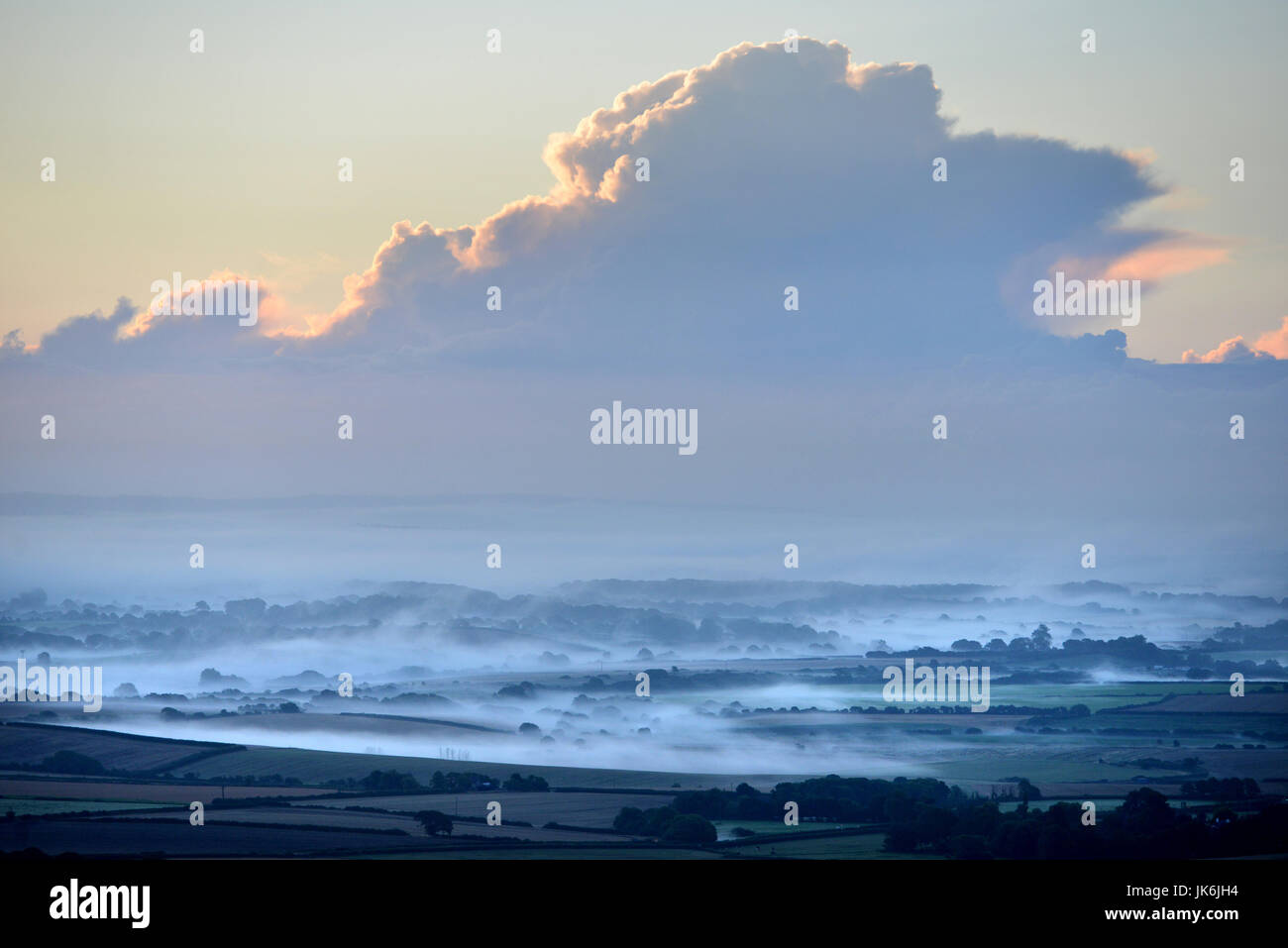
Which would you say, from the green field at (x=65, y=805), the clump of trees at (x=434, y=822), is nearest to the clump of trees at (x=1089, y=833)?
the clump of trees at (x=434, y=822)

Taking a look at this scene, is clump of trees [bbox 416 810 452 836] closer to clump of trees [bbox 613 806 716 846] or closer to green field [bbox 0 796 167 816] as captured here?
clump of trees [bbox 613 806 716 846]

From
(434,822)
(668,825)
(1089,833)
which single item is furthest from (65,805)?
(1089,833)

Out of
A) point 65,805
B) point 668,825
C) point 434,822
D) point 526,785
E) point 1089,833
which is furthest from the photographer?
point 526,785

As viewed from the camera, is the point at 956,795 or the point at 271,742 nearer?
the point at 956,795

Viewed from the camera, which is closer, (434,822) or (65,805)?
(434,822)

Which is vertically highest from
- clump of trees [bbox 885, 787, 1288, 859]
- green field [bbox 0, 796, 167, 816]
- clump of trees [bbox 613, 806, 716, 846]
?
green field [bbox 0, 796, 167, 816]

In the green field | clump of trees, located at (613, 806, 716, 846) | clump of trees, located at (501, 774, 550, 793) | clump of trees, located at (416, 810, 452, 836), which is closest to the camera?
clump of trees, located at (613, 806, 716, 846)

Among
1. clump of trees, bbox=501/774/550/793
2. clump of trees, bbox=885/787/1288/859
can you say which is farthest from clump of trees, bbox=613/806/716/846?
clump of trees, bbox=501/774/550/793

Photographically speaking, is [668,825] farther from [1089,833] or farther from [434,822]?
[1089,833]

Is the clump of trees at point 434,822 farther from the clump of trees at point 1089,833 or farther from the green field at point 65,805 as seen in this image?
the clump of trees at point 1089,833
